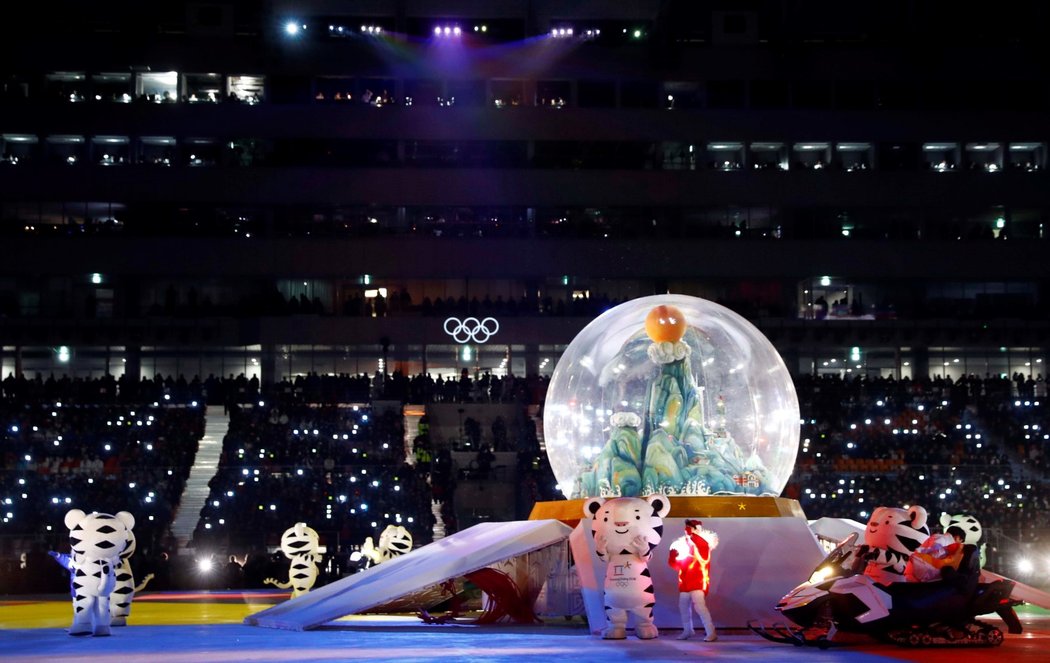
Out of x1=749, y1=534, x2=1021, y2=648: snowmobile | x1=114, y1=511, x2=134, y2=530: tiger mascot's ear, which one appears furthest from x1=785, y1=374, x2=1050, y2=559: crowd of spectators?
x1=114, y1=511, x2=134, y2=530: tiger mascot's ear

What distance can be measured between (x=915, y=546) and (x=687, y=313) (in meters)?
6.55

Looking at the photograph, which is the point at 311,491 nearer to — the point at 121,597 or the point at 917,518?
the point at 121,597

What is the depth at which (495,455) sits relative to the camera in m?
41.1

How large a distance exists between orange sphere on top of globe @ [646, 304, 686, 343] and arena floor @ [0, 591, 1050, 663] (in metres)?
4.31

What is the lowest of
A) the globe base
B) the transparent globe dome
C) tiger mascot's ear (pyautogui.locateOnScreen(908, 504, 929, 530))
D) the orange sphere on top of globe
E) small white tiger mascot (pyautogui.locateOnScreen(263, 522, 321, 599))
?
small white tiger mascot (pyautogui.locateOnScreen(263, 522, 321, 599))

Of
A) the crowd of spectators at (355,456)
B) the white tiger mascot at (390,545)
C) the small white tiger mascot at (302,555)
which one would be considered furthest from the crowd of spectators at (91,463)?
the white tiger mascot at (390,545)

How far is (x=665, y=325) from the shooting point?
71.0 ft

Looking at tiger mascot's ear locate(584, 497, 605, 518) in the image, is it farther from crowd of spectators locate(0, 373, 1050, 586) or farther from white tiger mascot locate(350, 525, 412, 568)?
crowd of spectators locate(0, 373, 1050, 586)

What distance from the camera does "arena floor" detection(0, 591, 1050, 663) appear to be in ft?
50.0

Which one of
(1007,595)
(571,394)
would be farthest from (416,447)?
(1007,595)

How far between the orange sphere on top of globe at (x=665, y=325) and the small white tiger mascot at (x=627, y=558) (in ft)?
14.8

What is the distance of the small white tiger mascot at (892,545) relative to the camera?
16.9 m

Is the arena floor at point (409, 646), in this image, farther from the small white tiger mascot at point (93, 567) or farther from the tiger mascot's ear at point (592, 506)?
the tiger mascot's ear at point (592, 506)

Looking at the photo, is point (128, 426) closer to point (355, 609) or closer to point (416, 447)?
point (416, 447)
